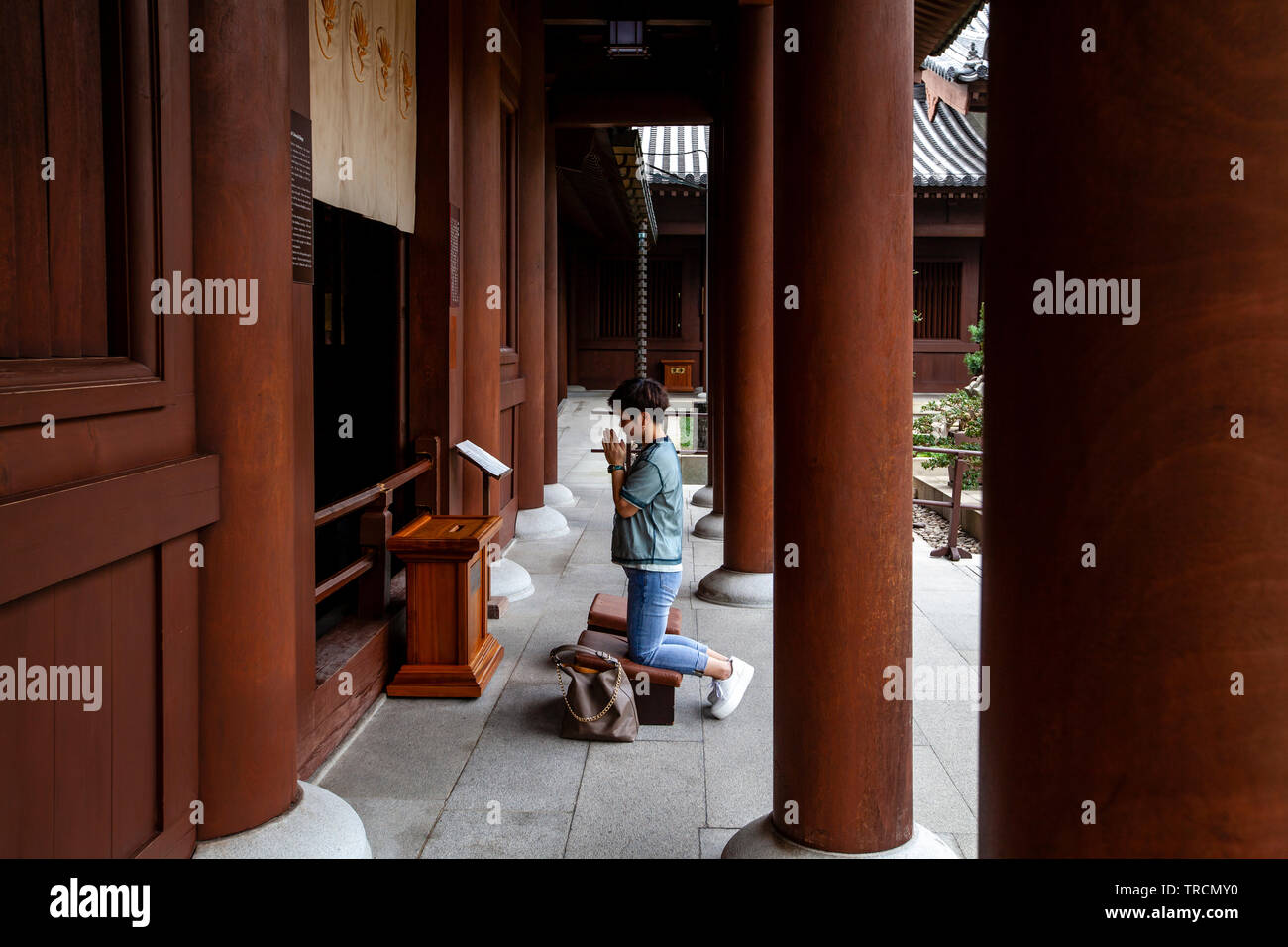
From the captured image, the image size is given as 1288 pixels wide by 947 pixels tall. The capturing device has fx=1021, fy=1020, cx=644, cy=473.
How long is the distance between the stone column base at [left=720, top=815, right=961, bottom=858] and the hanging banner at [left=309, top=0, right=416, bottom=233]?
130 inches

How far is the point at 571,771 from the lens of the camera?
441 cm

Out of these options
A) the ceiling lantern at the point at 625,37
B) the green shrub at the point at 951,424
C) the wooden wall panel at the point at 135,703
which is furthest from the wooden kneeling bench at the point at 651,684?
the green shrub at the point at 951,424

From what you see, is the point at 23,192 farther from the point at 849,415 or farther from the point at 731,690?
the point at 731,690

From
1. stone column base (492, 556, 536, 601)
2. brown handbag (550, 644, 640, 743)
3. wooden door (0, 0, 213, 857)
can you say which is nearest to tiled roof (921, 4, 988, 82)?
stone column base (492, 556, 536, 601)

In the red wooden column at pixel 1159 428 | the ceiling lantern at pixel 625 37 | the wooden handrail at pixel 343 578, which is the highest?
the ceiling lantern at pixel 625 37

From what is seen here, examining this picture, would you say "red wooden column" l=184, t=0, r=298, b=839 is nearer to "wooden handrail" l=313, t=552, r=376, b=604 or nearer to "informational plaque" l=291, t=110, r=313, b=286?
"informational plaque" l=291, t=110, r=313, b=286

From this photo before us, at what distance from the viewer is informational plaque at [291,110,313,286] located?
3.77m

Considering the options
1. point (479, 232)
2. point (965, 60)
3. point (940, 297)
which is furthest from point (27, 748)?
point (940, 297)

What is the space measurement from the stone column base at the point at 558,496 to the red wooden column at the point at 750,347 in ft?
13.9

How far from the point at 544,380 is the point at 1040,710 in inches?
436

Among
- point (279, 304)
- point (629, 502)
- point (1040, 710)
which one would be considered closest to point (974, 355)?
point (629, 502)

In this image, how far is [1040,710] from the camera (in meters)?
1.29

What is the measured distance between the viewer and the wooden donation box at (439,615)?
5.29 m

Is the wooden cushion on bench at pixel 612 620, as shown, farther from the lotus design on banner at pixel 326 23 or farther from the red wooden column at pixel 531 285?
the red wooden column at pixel 531 285
